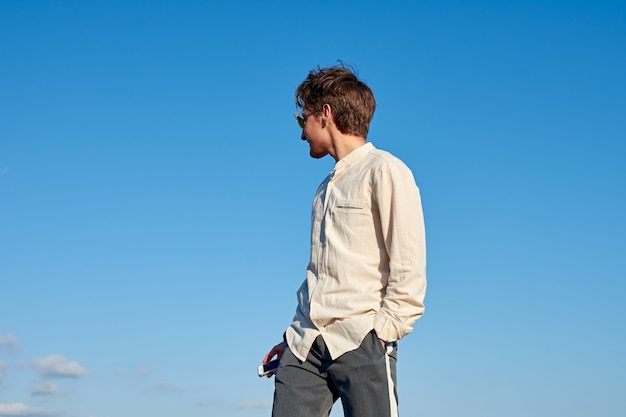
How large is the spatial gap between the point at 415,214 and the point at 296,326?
0.91 metres

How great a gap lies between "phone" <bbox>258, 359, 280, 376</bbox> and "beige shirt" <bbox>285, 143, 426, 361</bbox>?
217mm

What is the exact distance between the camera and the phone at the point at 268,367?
16.1ft

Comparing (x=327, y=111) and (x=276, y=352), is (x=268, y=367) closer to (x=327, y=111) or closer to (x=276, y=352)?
(x=276, y=352)

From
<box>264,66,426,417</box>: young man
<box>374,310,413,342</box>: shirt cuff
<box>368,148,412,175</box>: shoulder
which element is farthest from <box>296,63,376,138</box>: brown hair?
<box>374,310,413,342</box>: shirt cuff

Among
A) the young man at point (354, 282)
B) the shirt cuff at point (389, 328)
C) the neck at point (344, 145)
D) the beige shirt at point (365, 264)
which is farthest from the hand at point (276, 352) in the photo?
the neck at point (344, 145)

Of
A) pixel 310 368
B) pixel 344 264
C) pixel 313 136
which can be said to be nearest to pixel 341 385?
pixel 310 368

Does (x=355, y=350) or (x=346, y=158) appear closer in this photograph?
(x=355, y=350)

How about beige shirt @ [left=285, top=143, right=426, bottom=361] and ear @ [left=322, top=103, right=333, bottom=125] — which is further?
ear @ [left=322, top=103, right=333, bottom=125]

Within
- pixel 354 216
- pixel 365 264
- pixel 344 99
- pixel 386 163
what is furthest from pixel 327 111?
pixel 365 264

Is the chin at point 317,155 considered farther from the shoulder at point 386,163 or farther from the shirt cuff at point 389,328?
the shirt cuff at point 389,328

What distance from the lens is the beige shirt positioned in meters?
4.45

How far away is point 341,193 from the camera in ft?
15.7

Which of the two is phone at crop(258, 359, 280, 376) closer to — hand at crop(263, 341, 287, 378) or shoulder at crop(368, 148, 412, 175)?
hand at crop(263, 341, 287, 378)

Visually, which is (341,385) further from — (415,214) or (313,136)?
(313,136)
